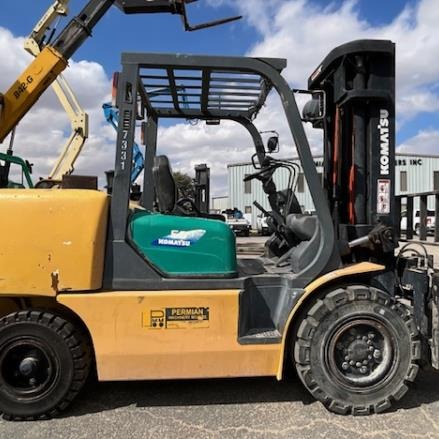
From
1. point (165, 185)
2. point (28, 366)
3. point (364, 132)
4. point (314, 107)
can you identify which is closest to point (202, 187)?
point (165, 185)

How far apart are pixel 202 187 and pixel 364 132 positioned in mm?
1969

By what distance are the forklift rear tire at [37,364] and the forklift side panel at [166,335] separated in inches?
8.4

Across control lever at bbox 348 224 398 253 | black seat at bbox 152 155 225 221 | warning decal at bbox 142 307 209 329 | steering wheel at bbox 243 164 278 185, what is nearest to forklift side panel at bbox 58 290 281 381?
warning decal at bbox 142 307 209 329

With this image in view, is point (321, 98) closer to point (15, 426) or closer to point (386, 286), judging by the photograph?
point (386, 286)

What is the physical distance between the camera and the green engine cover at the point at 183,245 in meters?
3.61

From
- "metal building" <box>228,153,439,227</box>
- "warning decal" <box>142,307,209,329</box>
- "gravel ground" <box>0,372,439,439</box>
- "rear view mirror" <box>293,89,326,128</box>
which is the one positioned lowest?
"gravel ground" <box>0,372,439,439</box>

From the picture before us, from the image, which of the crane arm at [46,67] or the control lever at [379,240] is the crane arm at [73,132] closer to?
the crane arm at [46,67]

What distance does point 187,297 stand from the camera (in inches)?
139

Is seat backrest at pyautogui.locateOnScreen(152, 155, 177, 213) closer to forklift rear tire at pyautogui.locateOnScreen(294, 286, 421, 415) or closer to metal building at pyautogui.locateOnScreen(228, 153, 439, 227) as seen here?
forklift rear tire at pyautogui.locateOnScreen(294, 286, 421, 415)

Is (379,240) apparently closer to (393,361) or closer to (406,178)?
(393,361)

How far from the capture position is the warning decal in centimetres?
352

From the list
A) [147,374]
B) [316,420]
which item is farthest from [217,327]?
[316,420]

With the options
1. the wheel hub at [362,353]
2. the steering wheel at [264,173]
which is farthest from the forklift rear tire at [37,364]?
the steering wheel at [264,173]

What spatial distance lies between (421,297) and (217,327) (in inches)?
66.6
